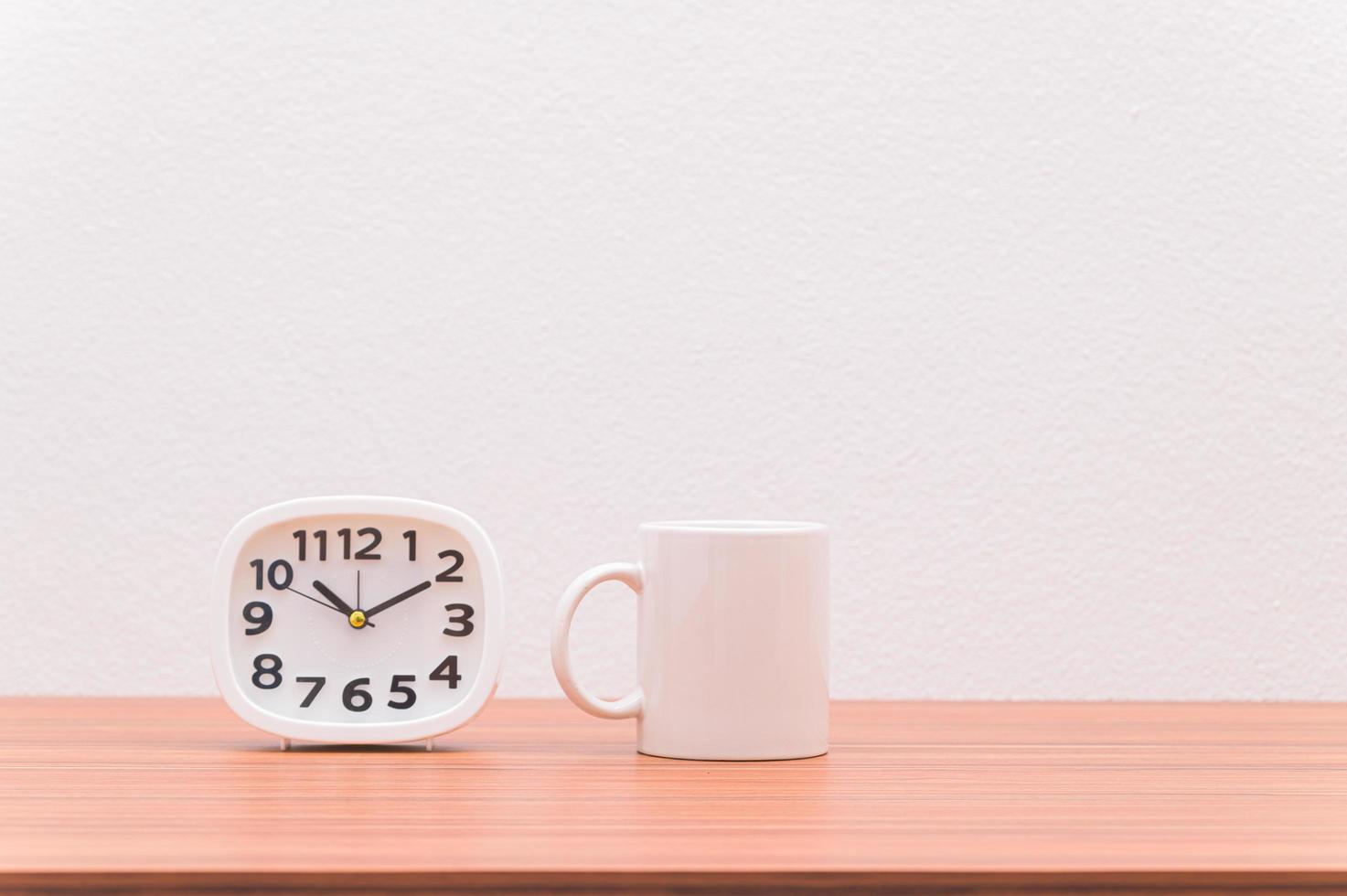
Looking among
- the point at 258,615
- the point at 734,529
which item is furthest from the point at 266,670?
the point at 734,529

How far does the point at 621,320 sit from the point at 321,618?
1.16 ft

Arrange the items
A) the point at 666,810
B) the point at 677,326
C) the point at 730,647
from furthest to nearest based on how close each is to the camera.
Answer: the point at 677,326 → the point at 730,647 → the point at 666,810

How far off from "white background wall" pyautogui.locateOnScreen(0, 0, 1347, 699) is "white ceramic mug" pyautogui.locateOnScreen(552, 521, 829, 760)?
0.94 feet

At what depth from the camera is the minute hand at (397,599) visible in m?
0.75

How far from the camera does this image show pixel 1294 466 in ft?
3.31

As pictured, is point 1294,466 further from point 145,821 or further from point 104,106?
point 104,106

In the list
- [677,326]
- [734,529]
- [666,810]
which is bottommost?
[666,810]

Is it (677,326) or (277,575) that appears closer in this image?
(277,575)

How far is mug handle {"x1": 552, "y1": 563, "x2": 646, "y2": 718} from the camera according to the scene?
2.29 ft

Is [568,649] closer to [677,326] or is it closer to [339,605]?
[339,605]

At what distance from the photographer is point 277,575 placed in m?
0.75

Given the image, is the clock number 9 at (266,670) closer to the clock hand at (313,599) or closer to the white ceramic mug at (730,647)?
the clock hand at (313,599)

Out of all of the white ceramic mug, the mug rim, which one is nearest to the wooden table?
the white ceramic mug

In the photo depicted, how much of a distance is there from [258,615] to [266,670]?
0.10 feet
